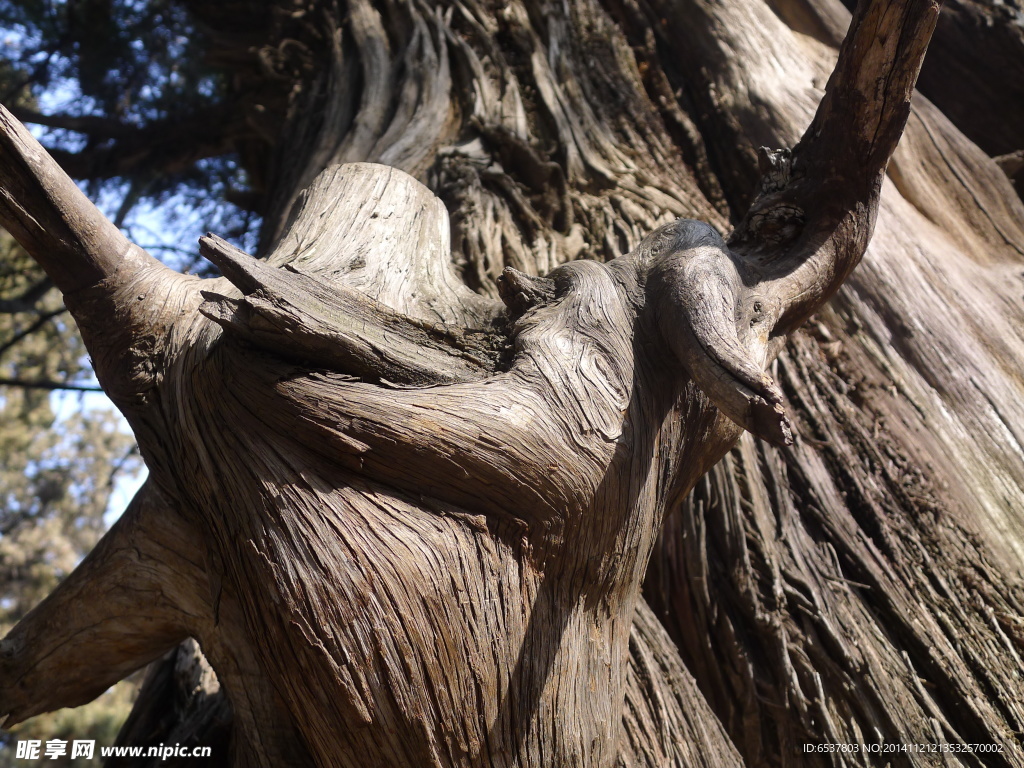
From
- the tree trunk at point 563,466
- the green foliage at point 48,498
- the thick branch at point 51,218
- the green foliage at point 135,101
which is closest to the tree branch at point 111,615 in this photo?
the tree trunk at point 563,466

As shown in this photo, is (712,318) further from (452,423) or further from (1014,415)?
(1014,415)

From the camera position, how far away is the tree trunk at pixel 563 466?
1.29m

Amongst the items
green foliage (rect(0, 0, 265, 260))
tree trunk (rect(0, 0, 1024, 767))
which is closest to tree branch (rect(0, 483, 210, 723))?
tree trunk (rect(0, 0, 1024, 767))

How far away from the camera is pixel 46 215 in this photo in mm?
1438

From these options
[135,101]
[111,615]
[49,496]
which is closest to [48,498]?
[49,496]

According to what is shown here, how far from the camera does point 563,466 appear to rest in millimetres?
1344

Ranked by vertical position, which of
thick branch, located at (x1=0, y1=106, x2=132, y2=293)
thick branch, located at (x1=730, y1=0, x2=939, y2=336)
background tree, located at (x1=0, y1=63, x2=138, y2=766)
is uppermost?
thick branch, located at (x1=730, y1=0, x2=939, y2=336)

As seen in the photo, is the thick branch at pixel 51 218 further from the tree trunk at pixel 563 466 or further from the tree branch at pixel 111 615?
the tree branch at pixel 111 615

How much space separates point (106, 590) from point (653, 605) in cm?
→ 140

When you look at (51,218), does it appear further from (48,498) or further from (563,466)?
(48,498)

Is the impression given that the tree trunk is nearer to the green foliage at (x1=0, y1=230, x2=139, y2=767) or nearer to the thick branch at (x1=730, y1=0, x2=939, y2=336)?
the thick branch at (x1=730, y1=0, x2=939, y2=336)

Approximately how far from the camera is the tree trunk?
1.29 metres

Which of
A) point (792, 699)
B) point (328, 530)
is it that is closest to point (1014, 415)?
point (792, 699)

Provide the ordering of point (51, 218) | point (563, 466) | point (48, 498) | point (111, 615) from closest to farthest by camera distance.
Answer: point (563, 466)
point (51, 218)
point (111, 615)
point (48, 498)
